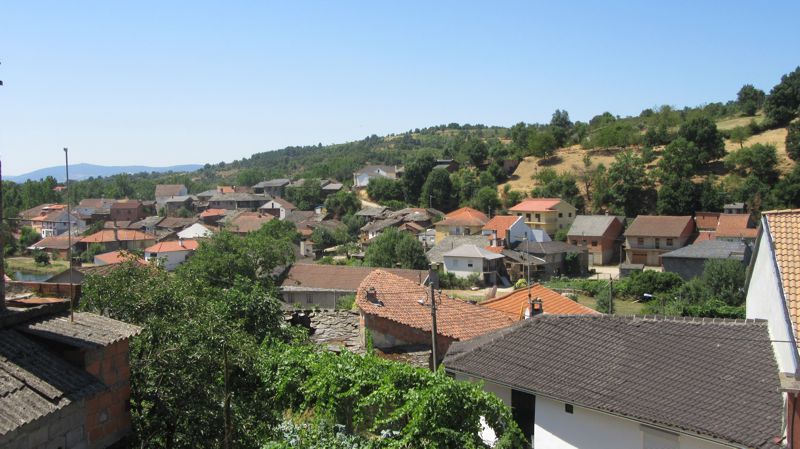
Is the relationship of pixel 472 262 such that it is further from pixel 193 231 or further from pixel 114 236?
pixel 114 236

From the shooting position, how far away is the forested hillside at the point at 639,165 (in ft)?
192

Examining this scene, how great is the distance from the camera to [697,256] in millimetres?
42594

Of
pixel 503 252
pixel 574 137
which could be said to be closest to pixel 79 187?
pixel 574 137

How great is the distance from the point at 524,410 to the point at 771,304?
4.21 meters

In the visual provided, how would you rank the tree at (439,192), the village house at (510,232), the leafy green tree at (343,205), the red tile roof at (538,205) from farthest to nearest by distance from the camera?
the leafy green tree at (343,205) → the tree at (439,192) → the red tile roof at (538,205) → the village house at (510,232)

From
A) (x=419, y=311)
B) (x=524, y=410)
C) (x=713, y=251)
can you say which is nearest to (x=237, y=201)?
(x=713, y=251)

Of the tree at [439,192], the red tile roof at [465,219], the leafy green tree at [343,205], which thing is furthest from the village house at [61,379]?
the leafy green tree at [343,205]

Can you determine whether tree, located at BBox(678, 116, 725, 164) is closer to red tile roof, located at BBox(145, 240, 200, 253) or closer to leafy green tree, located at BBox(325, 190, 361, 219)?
leafy green tree, located at BBox(325, 190, 361, 219)

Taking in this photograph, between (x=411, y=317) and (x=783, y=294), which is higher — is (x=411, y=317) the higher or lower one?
the lower one

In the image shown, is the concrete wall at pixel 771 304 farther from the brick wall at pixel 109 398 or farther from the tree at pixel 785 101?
the tree at pixel 785 101

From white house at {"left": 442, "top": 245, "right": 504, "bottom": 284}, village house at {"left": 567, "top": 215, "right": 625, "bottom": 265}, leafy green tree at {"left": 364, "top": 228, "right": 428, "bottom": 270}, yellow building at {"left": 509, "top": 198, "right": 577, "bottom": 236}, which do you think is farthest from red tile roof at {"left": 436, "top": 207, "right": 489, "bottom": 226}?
leafy green tree at {"left": 364, "top": 228, "right": 428, "bottom": 270}

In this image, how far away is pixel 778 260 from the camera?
31.2ft

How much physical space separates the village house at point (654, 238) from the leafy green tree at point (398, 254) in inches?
722

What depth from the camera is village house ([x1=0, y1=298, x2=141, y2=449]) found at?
6.76 metres
